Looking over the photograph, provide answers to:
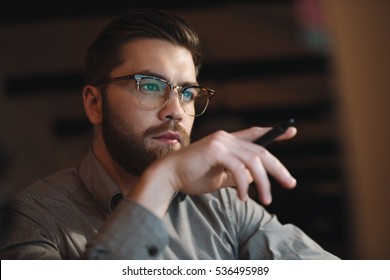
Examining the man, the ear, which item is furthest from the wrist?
the ear

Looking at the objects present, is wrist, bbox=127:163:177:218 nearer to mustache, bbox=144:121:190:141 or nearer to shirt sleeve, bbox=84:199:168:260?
shirt sleeve, bbox=84:199:168:260

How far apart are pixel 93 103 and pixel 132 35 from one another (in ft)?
0.44

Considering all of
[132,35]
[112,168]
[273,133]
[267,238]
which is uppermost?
[132,35]

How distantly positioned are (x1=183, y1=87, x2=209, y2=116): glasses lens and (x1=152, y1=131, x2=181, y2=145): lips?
46mm

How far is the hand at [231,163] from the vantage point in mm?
534

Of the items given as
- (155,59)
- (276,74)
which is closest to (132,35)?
(155,59)

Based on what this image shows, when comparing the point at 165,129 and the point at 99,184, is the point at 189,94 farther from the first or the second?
the point at 99,184

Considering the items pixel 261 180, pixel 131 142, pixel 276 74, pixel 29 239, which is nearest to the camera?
pixel 261 180

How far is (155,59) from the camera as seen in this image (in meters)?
0.71

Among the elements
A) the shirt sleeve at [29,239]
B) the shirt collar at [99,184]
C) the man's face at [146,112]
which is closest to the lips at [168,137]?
the man's face at [146,112]

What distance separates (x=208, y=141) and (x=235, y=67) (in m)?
1.36

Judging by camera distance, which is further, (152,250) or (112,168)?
(112,168)
